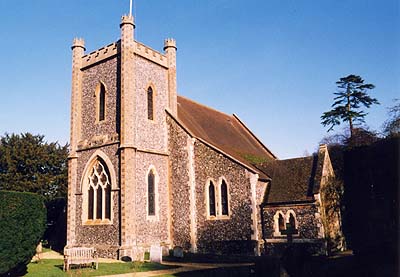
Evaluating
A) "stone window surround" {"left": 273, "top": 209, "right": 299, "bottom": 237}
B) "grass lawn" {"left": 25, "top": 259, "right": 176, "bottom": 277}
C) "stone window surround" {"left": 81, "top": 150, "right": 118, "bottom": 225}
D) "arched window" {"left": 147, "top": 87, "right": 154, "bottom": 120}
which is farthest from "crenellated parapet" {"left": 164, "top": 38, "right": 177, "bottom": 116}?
"grass lawn" {"left": 25, "top": 259, "right": 176, "bottom": 277}

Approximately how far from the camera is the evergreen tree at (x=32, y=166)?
3347 cm

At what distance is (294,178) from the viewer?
22828mm

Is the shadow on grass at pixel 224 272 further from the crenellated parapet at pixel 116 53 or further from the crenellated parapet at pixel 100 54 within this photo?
the crenellated parapet at pixel 100 54

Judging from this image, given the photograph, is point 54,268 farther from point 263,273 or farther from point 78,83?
point 78,83

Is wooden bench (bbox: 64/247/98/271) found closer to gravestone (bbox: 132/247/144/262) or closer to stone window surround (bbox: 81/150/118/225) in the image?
gravestone (bbox: 132/247/144/262)

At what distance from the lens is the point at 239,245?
68.4 ft

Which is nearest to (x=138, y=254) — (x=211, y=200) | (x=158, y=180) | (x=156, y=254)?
(x=156, y=254)

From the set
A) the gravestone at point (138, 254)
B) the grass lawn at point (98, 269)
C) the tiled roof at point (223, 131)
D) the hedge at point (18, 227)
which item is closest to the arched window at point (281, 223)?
the tiled roof at point (223, 131)

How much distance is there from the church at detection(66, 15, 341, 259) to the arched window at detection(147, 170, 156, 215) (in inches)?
2.3

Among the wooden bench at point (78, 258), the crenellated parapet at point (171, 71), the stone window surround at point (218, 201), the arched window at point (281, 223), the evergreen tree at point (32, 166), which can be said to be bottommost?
the wooden bench at point (78, 258)

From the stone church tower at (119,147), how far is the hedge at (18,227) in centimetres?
591

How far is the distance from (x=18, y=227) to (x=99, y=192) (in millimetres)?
8628

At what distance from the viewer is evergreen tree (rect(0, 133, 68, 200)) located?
1318 inches

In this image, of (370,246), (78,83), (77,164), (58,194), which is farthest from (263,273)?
(58,194)
